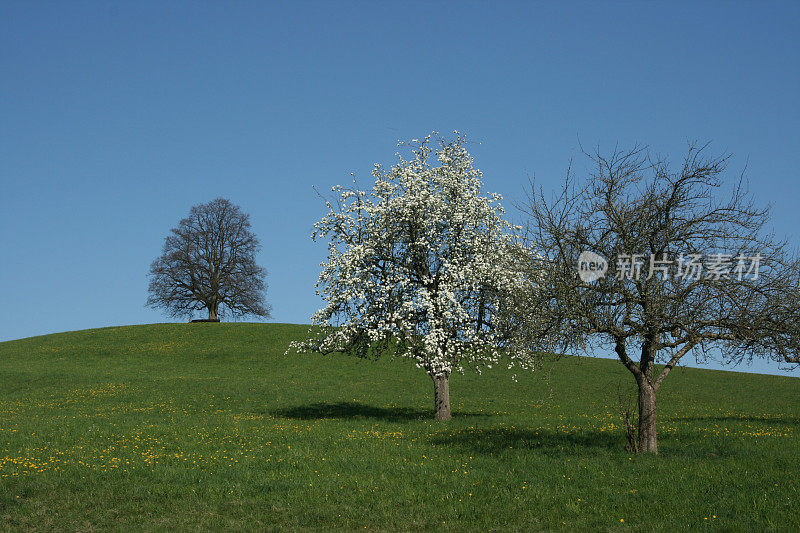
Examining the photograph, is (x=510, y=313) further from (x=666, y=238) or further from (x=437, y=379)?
(x=437, y=379)

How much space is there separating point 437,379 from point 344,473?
1148 cm

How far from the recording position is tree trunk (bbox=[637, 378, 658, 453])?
18.8m

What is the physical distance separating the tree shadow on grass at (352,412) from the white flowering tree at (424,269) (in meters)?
3.32

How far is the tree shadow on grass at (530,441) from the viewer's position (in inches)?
802

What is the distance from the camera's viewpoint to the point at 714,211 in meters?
18.3

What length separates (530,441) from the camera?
2206 cm

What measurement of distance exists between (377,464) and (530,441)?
6144 mm

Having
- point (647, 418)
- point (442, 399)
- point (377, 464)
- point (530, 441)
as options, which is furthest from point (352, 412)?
point (647, 418)

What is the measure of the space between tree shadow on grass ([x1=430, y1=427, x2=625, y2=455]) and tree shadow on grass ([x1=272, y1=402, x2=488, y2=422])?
6.33m

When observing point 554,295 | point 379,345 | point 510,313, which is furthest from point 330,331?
point 554,295

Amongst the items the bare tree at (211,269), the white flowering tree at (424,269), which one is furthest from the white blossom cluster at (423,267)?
the bare tree at (211,269)

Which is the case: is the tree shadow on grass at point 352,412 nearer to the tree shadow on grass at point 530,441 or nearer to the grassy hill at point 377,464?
the grassy hill at point 377,464

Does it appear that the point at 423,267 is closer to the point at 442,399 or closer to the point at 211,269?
the point at 442,399

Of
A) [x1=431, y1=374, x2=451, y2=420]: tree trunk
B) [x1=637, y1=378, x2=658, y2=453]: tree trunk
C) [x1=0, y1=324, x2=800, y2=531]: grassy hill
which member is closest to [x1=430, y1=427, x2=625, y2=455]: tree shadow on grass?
[x1=0, y1=324, x2=800, y2=531]: grassy hill
